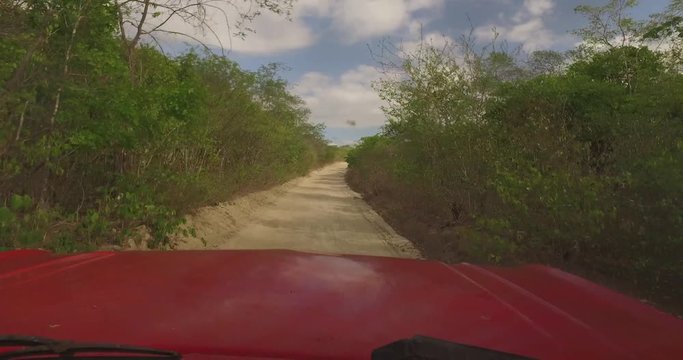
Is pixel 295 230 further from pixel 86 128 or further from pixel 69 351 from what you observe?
pixel 69 351

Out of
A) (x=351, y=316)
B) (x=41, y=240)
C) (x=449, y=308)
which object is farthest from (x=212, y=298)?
(x=41, y=240)

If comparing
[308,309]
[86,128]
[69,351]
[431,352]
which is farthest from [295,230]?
[431,352]

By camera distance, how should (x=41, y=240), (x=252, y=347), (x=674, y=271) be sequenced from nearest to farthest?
(x=252, y=347) < (x=674, y=271) < (x=41, y=240)

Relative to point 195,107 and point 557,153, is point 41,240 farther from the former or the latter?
point 557,153

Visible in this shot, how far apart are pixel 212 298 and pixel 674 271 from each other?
5.08m

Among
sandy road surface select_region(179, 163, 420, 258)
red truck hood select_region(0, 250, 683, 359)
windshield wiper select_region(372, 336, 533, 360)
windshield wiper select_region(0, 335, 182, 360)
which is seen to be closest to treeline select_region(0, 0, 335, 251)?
sandy road surface select_region(179, 163, 420, 258)

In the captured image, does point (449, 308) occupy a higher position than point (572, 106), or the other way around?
point (572, 106)

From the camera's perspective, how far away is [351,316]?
222 cm

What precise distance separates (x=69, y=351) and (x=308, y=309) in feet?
2.89

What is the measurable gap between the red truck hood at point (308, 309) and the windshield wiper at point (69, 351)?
0.13 m

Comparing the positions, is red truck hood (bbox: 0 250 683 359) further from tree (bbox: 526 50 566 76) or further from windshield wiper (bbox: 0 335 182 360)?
tree (bbox: 526 50 566 76)

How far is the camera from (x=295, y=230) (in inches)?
536

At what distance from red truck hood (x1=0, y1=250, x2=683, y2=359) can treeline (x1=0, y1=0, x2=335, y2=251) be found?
13.9 ft

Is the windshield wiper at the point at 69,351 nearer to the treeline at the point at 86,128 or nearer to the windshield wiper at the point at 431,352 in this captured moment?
the windshield wiper at the point at 431,352
